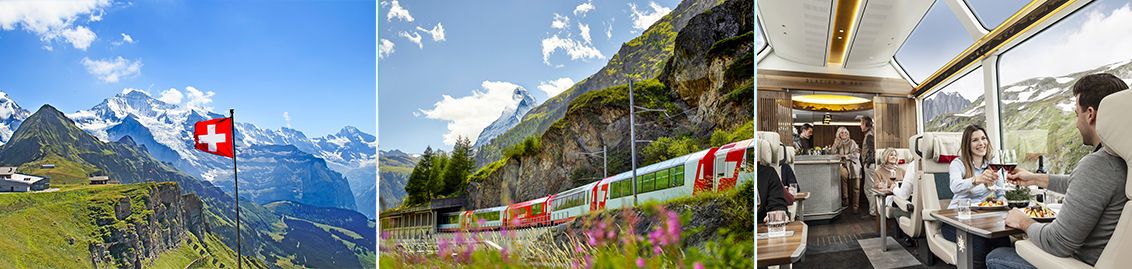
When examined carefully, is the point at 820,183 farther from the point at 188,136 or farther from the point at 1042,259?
the point at 188,136

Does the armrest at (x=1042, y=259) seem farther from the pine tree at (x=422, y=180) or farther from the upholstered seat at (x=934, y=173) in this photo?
the pine tree at (x=422, y=180)

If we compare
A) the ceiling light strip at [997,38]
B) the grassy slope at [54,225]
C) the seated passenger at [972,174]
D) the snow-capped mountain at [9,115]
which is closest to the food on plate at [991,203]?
the seated passenger at [972,174]

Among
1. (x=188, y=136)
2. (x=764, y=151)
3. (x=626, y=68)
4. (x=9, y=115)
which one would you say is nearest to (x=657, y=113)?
(x=626, y=68)

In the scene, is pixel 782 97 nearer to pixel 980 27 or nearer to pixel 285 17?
pixel 980 27

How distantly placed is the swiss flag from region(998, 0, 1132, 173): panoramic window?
4544 millimetres

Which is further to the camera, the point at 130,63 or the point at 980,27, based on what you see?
the point at 130,63

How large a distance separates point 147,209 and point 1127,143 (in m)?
5.27

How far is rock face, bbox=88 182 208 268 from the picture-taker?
4367 mm

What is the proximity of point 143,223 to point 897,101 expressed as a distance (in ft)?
15.6

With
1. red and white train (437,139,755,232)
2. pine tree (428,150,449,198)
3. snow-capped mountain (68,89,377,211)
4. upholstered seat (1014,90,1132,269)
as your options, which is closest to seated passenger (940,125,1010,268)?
upholstered seat (1014,90,1132,269)

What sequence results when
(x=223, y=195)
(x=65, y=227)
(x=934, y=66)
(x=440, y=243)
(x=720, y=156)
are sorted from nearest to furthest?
(x=720, y=156), (x=934, y=66), (x=440, y=243), (x=65, y=227), (x=223, y=195)

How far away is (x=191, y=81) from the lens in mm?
4492

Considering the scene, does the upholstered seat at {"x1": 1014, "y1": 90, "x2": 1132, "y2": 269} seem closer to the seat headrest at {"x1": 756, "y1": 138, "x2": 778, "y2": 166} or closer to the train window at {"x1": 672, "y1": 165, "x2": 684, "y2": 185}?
the seat headrest at {"x1": 756, "y1": 138, "x2": 778, "y2": 166}

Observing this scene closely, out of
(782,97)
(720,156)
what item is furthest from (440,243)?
(782,97)
